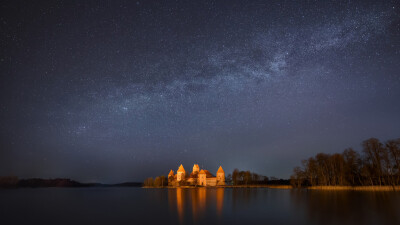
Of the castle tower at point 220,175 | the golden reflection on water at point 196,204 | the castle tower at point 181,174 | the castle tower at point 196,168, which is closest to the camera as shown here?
the golden reflection on water at point 196,204

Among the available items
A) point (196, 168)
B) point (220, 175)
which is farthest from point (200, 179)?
point (196, 168)

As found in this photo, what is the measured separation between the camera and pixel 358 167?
68.3 metres

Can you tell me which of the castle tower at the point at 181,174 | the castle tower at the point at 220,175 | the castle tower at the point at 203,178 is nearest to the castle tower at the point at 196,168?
the castle tower at the point at 181,174

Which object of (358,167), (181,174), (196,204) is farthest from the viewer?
(181,174)

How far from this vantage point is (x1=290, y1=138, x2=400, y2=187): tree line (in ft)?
193

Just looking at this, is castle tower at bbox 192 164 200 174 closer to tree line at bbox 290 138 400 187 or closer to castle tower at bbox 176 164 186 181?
castle tower at bbox 176 164 186 181

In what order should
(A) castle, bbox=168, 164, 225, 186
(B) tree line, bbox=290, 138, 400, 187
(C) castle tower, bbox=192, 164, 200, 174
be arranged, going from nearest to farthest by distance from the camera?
(B) tree line, bbox=290, 138, 400, 187 < (A) castle, bbox=168, 164, 225, 186 < (C) castle tower, bbox=192, 164, 200, 174

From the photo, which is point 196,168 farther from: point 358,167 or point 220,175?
point 358,167

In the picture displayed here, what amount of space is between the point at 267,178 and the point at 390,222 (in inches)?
4930

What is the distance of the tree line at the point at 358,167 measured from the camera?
193ft

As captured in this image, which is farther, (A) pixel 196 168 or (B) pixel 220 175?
(A) pixel 196 168

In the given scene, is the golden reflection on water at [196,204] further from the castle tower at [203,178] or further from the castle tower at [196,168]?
the castle tower at [196,168]

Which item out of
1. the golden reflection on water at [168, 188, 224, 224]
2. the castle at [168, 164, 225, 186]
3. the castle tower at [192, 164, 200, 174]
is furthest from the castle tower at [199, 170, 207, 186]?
the golden reflection on water at [168, 188, 224, 224]

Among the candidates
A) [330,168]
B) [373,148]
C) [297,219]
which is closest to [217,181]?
[330,168]
